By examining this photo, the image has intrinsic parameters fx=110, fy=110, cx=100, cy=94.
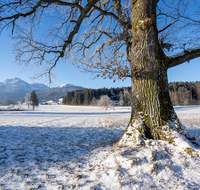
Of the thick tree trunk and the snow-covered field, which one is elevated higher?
the thick tree trunk

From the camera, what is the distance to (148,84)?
313 cm

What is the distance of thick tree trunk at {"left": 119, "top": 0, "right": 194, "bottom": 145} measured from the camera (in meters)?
3.02

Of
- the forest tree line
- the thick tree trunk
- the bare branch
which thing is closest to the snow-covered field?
the thick tree trunk

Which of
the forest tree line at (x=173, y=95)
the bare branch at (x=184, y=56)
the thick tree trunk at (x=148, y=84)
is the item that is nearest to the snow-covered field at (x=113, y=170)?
the thick tree trunk at (x=148, y=84)

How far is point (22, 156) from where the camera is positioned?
3.04 meters

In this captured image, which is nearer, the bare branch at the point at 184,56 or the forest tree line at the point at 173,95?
the bare branch at the point at 184,56

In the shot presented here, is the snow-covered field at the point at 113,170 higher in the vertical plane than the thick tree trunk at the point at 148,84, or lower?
lower

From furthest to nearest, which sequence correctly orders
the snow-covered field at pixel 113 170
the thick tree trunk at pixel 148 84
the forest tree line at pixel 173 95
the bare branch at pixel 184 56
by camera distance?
1. the forest tree line at pixel 173 95
2. the bare branch at pixel 184 56
3. the thick tree trunk at pixel 148 84
4. the snow-covered field at pixel 113 170

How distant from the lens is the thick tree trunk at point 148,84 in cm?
302

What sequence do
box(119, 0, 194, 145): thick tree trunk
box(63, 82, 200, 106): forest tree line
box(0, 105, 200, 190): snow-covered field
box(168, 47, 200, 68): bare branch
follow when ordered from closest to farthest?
box(0, 105, 200, 190): snow-covered field → box(119, 0, 194, 145): thick tree trunk → box(168, 47, 200, 68): bare branch → box(63, 82, 200, 106): forest tree line

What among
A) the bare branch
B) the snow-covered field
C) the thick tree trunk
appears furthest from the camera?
the bare branch

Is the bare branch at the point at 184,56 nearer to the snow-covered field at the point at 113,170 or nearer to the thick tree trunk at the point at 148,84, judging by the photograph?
the thick tree trunk at the point at 148,84

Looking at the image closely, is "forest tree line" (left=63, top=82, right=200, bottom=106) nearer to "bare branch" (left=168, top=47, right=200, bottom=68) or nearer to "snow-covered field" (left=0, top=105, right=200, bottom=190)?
"bare branch" (left=168, top=47, right=200, bottom=68)

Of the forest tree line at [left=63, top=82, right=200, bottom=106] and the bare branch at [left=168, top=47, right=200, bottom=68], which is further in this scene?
the forest tree line at [left=63, top=82, right=200, bottom=106]
